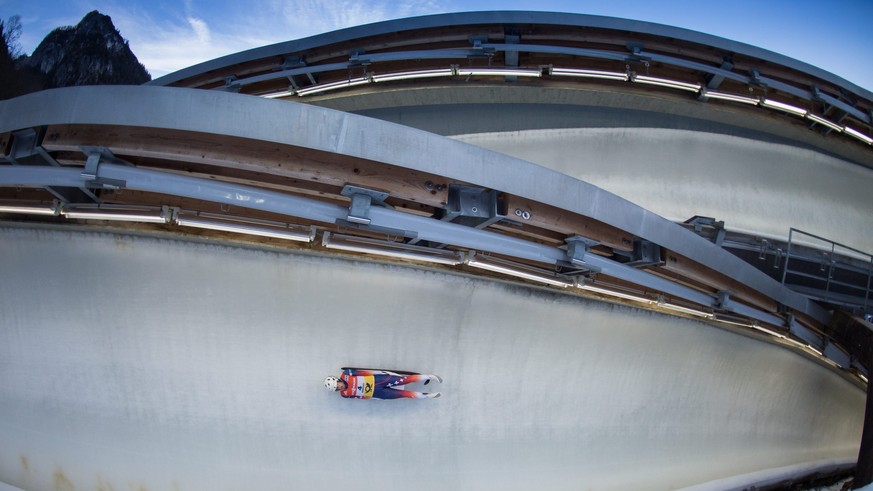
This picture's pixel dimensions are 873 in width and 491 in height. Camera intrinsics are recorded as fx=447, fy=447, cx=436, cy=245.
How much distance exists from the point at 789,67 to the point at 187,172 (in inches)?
339

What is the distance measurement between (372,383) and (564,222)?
10.4 feet

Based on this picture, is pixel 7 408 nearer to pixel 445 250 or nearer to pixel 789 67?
pixel 445 250

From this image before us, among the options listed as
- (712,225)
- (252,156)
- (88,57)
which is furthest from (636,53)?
(88,57)

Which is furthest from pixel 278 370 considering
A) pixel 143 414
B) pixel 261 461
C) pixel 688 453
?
pixel 688 453

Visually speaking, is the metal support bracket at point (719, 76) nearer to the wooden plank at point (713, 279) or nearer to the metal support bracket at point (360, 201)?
the wooden plank at point (713, 279)

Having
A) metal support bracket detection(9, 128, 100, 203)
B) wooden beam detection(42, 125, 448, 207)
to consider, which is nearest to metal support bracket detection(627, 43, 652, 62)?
wooden beam detection(42, 125, 448, 207)

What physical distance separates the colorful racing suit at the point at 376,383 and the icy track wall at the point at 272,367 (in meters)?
0.15

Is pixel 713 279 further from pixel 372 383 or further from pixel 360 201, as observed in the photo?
pixel 360 201

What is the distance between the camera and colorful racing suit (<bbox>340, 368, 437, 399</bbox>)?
562 centimetres

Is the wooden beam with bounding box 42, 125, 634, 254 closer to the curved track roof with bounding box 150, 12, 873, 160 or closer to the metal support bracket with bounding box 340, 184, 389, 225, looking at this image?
the metal support bracket with bounding box 340, 184, 389, 225

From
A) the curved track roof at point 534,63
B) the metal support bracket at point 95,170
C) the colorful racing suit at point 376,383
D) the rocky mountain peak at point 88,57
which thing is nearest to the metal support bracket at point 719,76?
the curved track roof at point 534,63

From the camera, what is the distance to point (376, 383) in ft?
18.7

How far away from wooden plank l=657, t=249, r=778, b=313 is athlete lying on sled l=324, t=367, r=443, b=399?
3410 mm

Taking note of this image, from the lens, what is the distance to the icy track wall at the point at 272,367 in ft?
17.6
